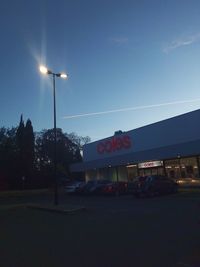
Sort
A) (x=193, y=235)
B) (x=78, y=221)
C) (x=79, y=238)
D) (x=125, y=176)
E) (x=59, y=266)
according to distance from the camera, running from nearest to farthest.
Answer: (x=59, y=266)
(x=193, y=235)
(x=79, y=238)
(x=78, y=221)
(x=125, y=176)

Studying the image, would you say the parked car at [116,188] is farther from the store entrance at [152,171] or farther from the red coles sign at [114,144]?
the red coles sign at [114,144]


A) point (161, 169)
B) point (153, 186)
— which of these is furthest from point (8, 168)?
point (153, 186)

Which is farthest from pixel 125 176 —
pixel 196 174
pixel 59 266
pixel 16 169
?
pixel 59 266

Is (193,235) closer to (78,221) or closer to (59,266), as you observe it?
(59,266)

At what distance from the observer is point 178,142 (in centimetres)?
3591

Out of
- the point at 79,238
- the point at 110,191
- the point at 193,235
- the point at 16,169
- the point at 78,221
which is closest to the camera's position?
the point at 193,235

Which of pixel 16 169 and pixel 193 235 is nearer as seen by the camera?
pixel 193 235

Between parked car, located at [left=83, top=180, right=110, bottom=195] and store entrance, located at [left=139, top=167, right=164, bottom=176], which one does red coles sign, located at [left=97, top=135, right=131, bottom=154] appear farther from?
parked car, located at [left=83, top=180, right=110, bottom=195]

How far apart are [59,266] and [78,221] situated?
6936mm

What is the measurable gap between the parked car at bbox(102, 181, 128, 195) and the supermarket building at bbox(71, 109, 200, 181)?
5.68 m

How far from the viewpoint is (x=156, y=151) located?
3569 centimetres

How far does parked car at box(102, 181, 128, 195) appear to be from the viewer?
104 feet

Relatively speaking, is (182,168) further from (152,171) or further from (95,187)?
(95,187)

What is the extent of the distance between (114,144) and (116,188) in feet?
54.4
